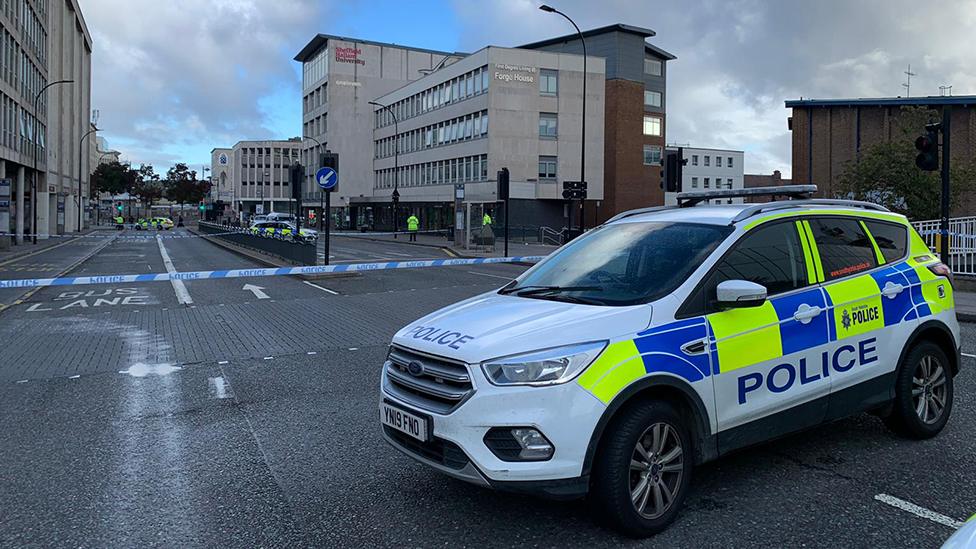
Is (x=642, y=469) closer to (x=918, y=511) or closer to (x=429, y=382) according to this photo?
(x=429, y=382)

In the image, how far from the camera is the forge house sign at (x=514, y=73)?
5516 centimetres

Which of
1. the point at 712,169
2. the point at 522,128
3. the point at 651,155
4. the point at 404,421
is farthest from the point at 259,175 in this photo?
the point at 404,421

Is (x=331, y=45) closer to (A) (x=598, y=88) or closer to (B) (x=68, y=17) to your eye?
(B) (x=68, y=17)

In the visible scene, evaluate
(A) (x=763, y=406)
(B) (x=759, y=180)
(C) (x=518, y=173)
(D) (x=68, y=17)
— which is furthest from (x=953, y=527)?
(B) (x=759, y=180)

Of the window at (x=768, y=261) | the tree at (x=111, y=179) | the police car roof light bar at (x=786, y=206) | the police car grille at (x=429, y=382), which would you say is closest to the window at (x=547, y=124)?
the police car roof light bar at (x=786, y=206)

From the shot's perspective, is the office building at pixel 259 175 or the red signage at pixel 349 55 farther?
the office building at pixel 259 175

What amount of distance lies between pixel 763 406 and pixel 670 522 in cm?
92

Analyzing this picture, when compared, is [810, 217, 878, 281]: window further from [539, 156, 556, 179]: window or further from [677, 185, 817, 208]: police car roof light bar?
[539, 156, 556, 179]: window

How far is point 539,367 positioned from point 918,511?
2.41 m

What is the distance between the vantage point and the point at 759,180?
11075 centimetres

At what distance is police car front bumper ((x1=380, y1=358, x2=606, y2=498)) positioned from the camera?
11.8 feet

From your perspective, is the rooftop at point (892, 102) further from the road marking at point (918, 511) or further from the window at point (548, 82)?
the road marking at point (918, 511)

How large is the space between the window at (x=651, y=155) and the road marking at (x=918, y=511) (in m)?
61.2

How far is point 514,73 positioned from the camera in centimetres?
5566
